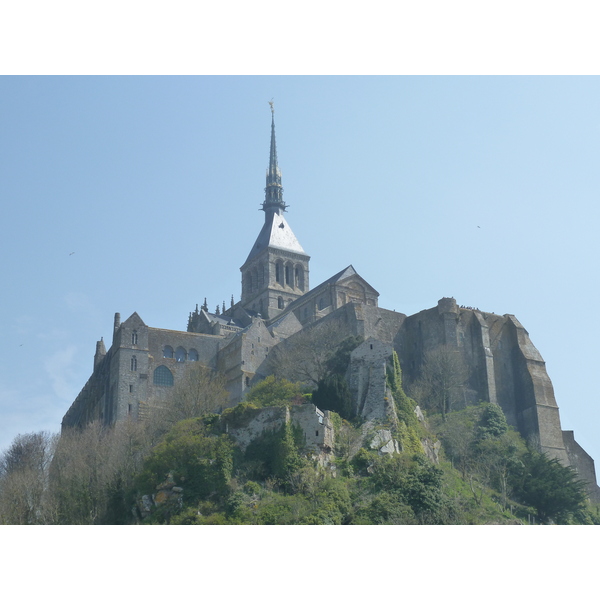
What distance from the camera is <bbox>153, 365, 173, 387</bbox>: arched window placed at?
69688 millimetres

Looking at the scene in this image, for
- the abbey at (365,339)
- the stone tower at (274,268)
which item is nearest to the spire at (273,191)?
the stone tower at (274,268)

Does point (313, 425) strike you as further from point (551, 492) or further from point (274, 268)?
point (274, 268)

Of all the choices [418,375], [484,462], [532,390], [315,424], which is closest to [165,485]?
[315,424]

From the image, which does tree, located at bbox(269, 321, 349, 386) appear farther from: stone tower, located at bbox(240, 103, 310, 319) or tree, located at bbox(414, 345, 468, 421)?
stone tower, located at bbox(240, 103, 310, 319)

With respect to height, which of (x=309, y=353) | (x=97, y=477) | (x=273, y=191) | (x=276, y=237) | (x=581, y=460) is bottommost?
(x=97, y=477)

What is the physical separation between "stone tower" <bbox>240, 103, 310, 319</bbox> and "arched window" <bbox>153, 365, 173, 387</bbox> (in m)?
28.4

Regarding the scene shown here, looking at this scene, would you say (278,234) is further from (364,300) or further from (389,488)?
(389,488)

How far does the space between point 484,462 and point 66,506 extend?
2237 centimetres

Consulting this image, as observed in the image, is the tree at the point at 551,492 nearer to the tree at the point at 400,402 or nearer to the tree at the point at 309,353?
the tree at the point at 400,402

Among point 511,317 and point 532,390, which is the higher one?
point 511,317

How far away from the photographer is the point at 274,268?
10406 centimetres

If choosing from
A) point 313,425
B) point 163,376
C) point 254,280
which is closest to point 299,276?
point 254,280

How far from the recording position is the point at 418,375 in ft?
221

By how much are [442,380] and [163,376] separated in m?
19.0
